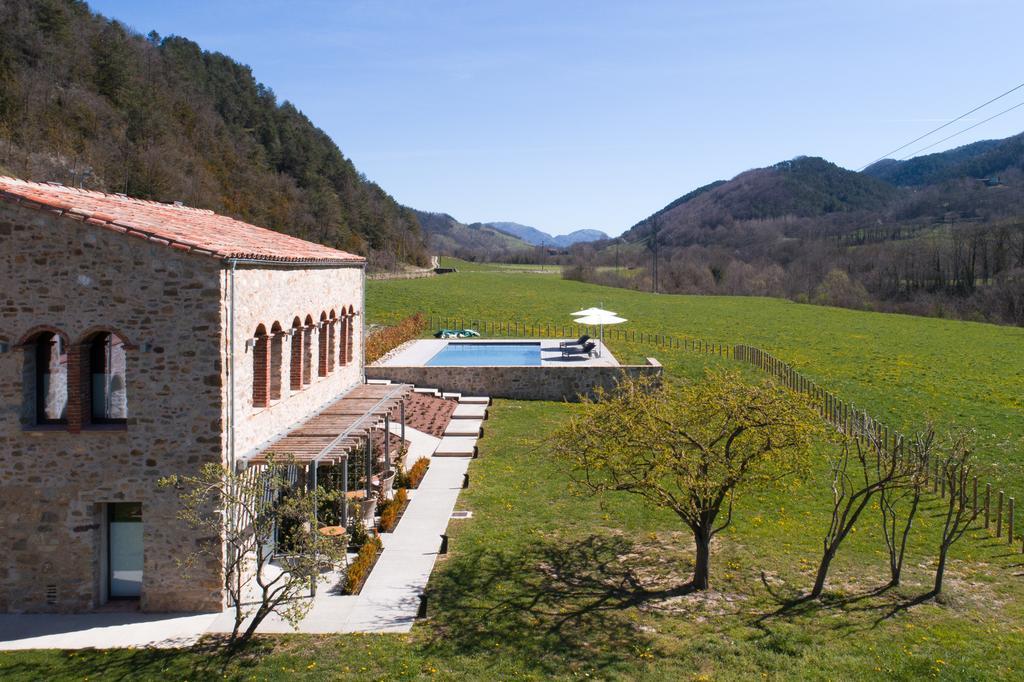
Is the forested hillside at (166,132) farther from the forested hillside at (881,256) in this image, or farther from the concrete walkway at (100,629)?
the concrete walkway at (100,629)

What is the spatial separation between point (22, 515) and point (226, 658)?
4.76 metres

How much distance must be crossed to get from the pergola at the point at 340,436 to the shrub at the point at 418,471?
2.43ft

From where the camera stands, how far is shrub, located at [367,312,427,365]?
3726 centimetres

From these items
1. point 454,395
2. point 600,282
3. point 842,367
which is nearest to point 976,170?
point 600,282

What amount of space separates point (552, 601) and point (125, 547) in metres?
7.52

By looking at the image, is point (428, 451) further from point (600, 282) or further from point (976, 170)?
point (976, 170)

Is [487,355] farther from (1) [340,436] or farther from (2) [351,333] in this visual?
(1) [340,436]

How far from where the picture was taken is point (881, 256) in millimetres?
99125

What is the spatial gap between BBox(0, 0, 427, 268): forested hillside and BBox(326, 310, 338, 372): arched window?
4858cm

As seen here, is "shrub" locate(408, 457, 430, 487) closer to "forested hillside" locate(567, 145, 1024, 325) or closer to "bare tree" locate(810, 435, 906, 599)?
"bare tree" locate(810, 435, 906, 599)

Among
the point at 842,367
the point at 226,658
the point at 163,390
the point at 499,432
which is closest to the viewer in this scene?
the point at 226,658

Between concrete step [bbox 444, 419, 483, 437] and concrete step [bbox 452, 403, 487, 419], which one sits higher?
concrete step [bbox 452, 403, 487, 419]

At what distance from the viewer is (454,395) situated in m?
32.4

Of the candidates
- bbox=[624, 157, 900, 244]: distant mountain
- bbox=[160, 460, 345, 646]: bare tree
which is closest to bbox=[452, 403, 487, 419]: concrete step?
bbox=[160, 460, 345, 646]: bare tree
